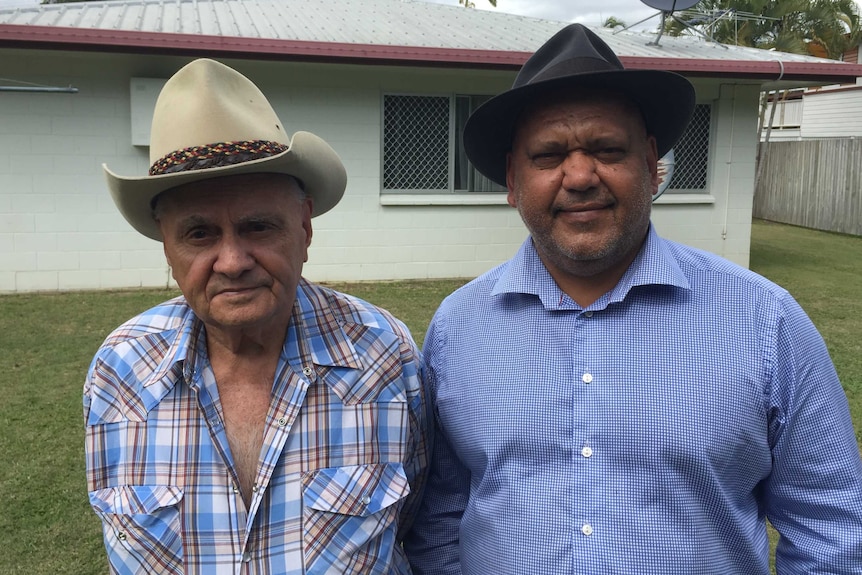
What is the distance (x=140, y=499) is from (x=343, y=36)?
9.51 metres

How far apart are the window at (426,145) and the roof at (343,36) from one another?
32.2 inches

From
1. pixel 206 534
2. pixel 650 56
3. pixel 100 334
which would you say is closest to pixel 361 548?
pixel 206 534

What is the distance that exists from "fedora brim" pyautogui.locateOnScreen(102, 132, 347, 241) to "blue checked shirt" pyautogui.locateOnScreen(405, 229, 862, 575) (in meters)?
0.61

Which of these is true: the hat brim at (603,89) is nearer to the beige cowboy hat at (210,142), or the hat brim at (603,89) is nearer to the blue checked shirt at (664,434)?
the blue checked shirt at (664,434)

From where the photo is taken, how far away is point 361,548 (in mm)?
1919

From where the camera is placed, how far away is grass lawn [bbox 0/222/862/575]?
389cm

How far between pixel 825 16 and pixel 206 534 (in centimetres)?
3198

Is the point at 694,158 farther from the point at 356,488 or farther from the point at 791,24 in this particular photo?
the point at 791,24

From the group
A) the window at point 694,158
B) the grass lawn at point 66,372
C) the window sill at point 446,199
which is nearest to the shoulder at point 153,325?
the grass lawn at point 66,372

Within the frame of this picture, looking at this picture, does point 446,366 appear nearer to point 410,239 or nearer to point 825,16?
point 410,239

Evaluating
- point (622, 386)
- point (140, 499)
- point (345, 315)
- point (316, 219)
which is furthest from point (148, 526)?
point (316, 219)

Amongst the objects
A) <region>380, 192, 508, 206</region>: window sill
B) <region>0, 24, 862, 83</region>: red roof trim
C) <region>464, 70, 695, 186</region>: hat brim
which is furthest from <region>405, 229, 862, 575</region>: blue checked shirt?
<region>380, 192, 508, 206</region>: window sill

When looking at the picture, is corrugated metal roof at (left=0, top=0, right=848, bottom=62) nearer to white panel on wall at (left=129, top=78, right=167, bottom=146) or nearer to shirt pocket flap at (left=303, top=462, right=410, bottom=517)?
white panel on wall at (left=129, top=78, right=167, bottom=146)

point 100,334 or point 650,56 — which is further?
point 650,56
